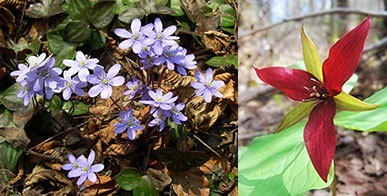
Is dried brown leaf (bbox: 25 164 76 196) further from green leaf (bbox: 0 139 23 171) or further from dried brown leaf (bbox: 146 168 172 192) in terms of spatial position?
dried brown leaf (bbox: 146 168 172 192)

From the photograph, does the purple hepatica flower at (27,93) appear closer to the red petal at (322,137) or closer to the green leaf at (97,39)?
the green leaf at (97,39)

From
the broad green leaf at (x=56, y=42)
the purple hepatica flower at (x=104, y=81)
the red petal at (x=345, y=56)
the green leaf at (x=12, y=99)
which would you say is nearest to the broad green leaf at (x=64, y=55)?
the broad green leaf at (x=56, y=42)

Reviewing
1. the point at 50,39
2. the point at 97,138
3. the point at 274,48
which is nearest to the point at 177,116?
the point at 97,138

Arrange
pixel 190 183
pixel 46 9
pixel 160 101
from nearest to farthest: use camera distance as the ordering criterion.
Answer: pixel 160 101
pixel 190 183
pixel 46 9

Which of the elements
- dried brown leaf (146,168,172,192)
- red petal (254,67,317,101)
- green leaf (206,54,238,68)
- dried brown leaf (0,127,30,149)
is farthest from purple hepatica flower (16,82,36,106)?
red petal (254,67,317,101)

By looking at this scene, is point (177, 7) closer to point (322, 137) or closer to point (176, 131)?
point (176, 131)

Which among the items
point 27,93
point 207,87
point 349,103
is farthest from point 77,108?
point 349,103

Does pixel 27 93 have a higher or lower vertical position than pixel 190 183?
higher
